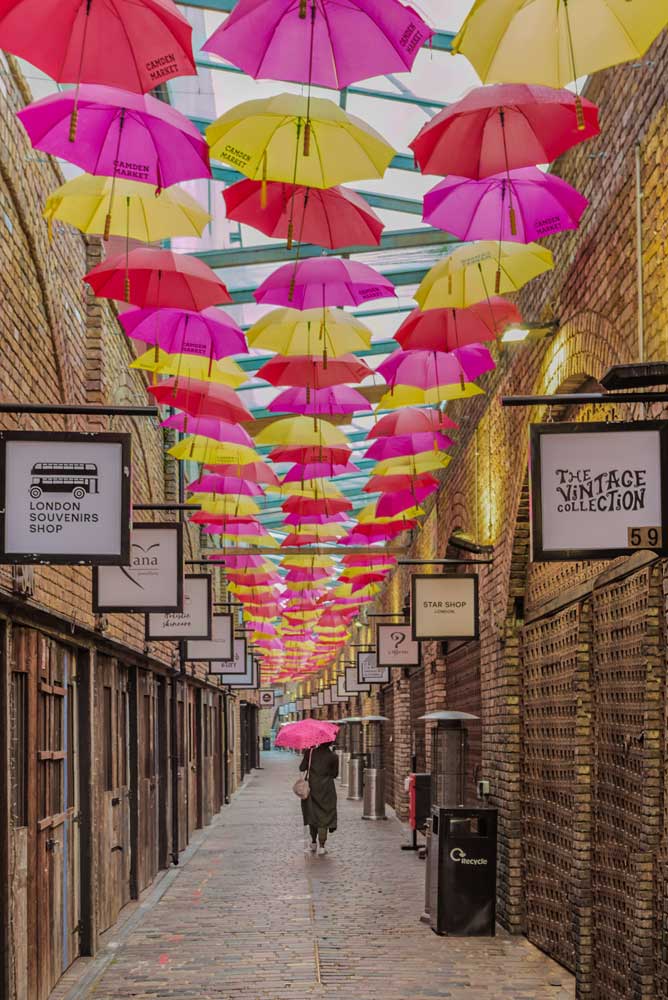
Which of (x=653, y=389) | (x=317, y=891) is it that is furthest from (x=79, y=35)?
Answer: (x=317, y=891)

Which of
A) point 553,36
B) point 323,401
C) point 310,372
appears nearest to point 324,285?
point 310,372

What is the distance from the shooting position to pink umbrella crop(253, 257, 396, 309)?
883 cm

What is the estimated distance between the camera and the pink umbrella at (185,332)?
371 inches

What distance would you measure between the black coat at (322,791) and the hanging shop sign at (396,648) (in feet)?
4.93

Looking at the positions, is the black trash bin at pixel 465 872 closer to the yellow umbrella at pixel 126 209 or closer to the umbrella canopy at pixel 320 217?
the umbrella canopy at pixel 320 217

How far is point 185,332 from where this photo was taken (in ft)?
31.1

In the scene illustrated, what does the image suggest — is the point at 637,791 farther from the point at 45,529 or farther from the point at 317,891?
the point at 317,891

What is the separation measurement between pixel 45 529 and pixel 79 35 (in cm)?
226

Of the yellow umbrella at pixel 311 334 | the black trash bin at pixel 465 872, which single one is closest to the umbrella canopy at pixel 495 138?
the yellow umbrella at pixel 311 334

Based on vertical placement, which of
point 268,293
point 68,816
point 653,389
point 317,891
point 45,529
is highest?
point 268,293

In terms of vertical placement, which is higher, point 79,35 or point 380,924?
point 79,35

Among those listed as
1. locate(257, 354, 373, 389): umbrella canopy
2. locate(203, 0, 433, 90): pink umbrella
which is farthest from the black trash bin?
locate(203, 0, 433, 90): pink umbrella

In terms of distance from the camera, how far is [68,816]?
9.63 meters

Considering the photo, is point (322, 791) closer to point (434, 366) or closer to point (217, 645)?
point (217, 645)
